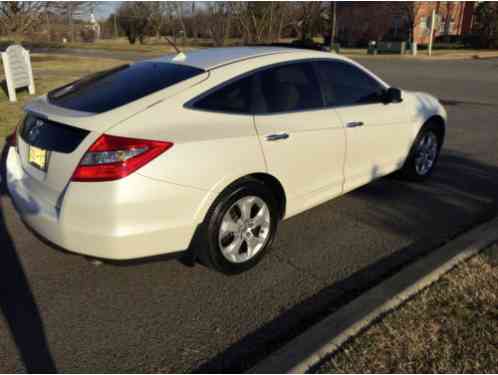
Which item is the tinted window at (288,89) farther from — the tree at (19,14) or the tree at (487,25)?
the tree at (487,25)

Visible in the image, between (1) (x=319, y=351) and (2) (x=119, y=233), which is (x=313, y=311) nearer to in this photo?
(1) (x=319, y=351)

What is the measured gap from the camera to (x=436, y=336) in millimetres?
2531

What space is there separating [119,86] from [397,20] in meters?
53.7

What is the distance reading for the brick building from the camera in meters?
46.6

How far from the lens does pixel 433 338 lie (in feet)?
8.25

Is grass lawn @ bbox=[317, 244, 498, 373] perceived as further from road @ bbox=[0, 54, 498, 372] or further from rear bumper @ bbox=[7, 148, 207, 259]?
rear bumper @ bbox=[7, 148, 207, 259]

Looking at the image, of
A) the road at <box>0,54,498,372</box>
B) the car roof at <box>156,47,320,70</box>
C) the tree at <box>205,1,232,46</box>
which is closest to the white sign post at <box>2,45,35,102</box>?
the road at <box>0,54,498,372</box>

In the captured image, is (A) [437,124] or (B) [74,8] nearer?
(A) [437,124]

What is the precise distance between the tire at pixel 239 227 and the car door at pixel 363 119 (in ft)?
3.57

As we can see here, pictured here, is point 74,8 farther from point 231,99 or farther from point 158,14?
point 158,14

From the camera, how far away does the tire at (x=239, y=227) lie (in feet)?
10.0

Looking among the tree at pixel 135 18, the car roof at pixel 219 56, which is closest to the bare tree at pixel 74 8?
the car roof at pixel 219 56

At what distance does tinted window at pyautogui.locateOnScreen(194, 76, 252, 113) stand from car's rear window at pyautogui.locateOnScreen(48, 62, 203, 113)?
0.82ft

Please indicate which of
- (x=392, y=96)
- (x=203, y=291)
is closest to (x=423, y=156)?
(x=392, y=96)
